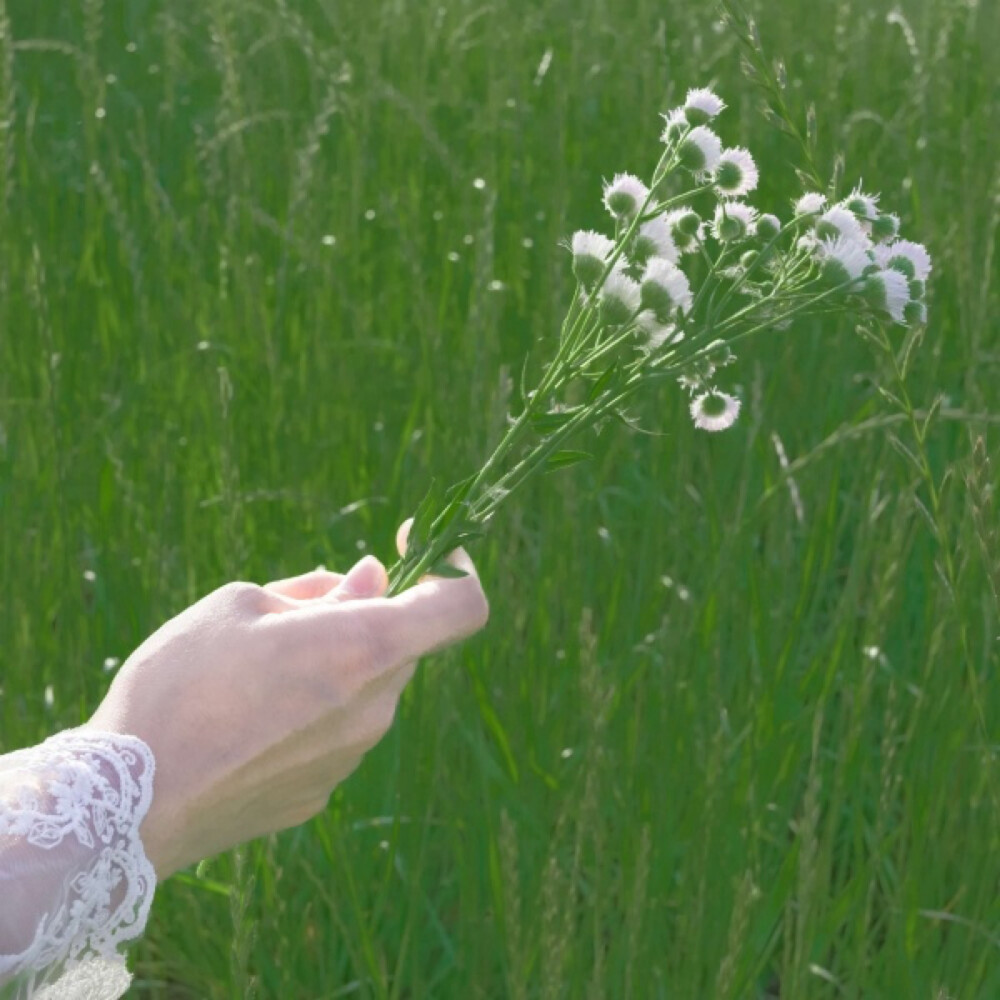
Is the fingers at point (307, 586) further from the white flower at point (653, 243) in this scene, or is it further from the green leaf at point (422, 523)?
the white flower at point (653, 243)

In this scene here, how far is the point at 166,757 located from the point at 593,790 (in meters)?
0.29

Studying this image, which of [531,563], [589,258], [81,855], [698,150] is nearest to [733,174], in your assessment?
[698,150]

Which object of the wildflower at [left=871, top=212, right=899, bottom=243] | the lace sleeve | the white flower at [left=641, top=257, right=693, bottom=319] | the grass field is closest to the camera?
the lace sleeve

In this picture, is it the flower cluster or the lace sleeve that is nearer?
the lace sleeve

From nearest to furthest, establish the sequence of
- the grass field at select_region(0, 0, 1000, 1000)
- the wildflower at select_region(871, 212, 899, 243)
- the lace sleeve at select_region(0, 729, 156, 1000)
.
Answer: the lace sleeve at select_region(0, 729, 156, 1000)
the wildflower at select_region(871, 212, 899, 243)
the grass field at select_region(0, 0, 1000, 1000)

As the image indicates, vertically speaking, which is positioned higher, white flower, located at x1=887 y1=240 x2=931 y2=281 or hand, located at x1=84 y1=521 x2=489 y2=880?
white flower, located at x1=887 y1=240 x2=931 y2=281

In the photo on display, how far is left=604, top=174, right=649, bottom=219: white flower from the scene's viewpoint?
3.46 feet

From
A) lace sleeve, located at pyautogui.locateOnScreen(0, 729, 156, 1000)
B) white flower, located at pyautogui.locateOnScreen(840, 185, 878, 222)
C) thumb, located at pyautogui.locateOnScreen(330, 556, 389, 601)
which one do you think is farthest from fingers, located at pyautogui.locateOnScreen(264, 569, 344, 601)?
white flower, located at pyautogui.locateOnScreen(840, 185, 878, 222)

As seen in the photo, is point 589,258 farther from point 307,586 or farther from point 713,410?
point 307,586

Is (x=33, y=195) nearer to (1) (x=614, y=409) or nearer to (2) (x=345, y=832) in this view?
(2) (x=345, y=832)

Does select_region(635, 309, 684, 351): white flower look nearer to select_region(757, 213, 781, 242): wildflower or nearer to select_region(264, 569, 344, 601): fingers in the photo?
select_region(757, 213, 781, 242): wildflower

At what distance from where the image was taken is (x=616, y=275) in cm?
101

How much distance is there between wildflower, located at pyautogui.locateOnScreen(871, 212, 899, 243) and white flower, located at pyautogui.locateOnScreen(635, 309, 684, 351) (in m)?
0.16

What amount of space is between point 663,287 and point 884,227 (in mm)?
196
